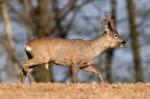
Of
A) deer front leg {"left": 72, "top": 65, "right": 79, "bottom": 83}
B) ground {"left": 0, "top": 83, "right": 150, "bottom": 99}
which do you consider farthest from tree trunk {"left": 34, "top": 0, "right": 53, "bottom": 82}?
ground {"left": 0, "top": 83, "right": 150, "bottom": 99}

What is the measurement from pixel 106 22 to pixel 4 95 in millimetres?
5904

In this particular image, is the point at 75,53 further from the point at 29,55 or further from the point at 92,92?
the point at 92,92

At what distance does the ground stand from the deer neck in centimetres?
298

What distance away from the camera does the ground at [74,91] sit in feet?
51.8

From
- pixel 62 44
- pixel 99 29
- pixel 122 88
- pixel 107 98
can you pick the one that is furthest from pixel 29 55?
pixel 99 29

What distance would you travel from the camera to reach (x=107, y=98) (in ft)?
51.2

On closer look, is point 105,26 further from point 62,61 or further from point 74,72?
point 74,72

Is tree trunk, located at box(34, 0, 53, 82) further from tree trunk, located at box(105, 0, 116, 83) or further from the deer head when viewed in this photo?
the deer head

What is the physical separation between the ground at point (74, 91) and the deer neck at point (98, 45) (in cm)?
298

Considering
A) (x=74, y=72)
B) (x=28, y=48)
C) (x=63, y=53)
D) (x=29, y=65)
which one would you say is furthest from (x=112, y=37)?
(x=29, y=65)

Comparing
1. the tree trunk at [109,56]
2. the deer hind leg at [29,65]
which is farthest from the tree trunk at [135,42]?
the deer hind leg at [29,65]

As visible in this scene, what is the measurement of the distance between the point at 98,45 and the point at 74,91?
458 centimetres

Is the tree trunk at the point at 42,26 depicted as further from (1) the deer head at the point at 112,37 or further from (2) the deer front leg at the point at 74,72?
(2) the deer front leg at the point at 74,72

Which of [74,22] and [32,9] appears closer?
[32,9]
